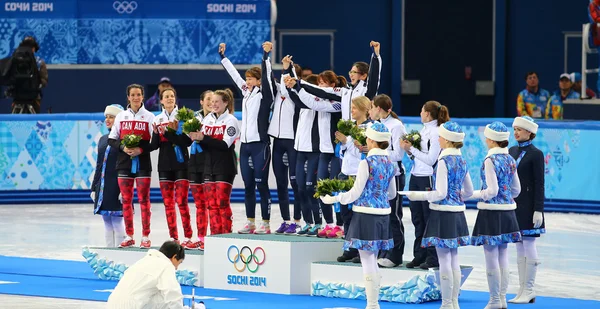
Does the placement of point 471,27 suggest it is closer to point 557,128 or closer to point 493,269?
point 557,128

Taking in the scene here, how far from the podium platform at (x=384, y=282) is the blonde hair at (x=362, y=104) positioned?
1.68 m

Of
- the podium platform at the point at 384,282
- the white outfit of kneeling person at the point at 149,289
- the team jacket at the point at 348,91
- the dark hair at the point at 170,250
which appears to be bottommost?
the podium platform at the point at 384,282

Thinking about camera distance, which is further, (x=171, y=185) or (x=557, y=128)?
(x=557, y=128)

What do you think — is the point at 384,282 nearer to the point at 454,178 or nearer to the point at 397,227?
the point at 397,227

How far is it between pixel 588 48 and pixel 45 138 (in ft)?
32.1

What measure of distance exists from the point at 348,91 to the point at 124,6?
1258 cm

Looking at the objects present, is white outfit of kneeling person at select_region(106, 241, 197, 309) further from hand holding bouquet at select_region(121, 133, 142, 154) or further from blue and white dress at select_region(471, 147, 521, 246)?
hand holding bouquet at select_region(121, 133, 142, 154)

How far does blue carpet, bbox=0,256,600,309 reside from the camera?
13539mm

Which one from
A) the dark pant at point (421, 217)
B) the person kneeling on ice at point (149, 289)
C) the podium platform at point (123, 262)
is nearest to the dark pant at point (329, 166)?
the dark pant at point (421, 217)

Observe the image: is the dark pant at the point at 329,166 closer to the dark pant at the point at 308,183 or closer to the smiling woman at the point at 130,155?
the dark pant at the point at 308,183

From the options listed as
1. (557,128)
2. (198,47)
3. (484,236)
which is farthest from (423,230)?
(198,47)

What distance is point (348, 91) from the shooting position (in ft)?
49.1

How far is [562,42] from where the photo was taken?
31.8 metres

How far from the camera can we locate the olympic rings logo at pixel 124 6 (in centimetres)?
2659
